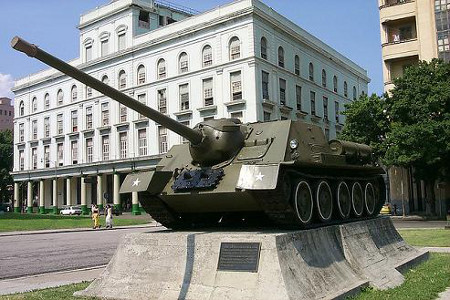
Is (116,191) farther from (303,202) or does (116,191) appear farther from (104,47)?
(303,202)

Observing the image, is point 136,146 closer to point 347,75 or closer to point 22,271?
point 347,75

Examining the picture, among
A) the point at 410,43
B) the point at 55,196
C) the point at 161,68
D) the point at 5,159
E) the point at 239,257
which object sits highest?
the point at 161,68

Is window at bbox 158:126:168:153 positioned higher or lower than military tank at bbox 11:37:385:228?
higher

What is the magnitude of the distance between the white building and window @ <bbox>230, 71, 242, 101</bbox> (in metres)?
0.08

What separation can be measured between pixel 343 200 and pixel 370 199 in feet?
5.90

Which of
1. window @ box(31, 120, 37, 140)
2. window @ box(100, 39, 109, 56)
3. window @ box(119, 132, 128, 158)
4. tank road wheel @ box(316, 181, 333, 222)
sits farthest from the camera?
window @ box(31, 120, 37, 140)

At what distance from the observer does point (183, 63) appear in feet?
147

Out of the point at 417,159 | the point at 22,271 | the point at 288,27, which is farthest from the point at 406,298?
the point at 288,27

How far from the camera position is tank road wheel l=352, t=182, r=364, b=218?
11.3 metres

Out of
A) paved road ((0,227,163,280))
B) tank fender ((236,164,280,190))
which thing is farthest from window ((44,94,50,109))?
tank fender ((236,164,280,190))

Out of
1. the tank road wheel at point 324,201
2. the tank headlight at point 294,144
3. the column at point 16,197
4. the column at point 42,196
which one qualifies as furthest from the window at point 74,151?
the tank headlight at point 294,144

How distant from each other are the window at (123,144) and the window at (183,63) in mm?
8493

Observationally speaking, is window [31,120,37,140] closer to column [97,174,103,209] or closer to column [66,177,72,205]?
column [66,177,72,205]

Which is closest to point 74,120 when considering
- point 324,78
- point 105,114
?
point 105,114
